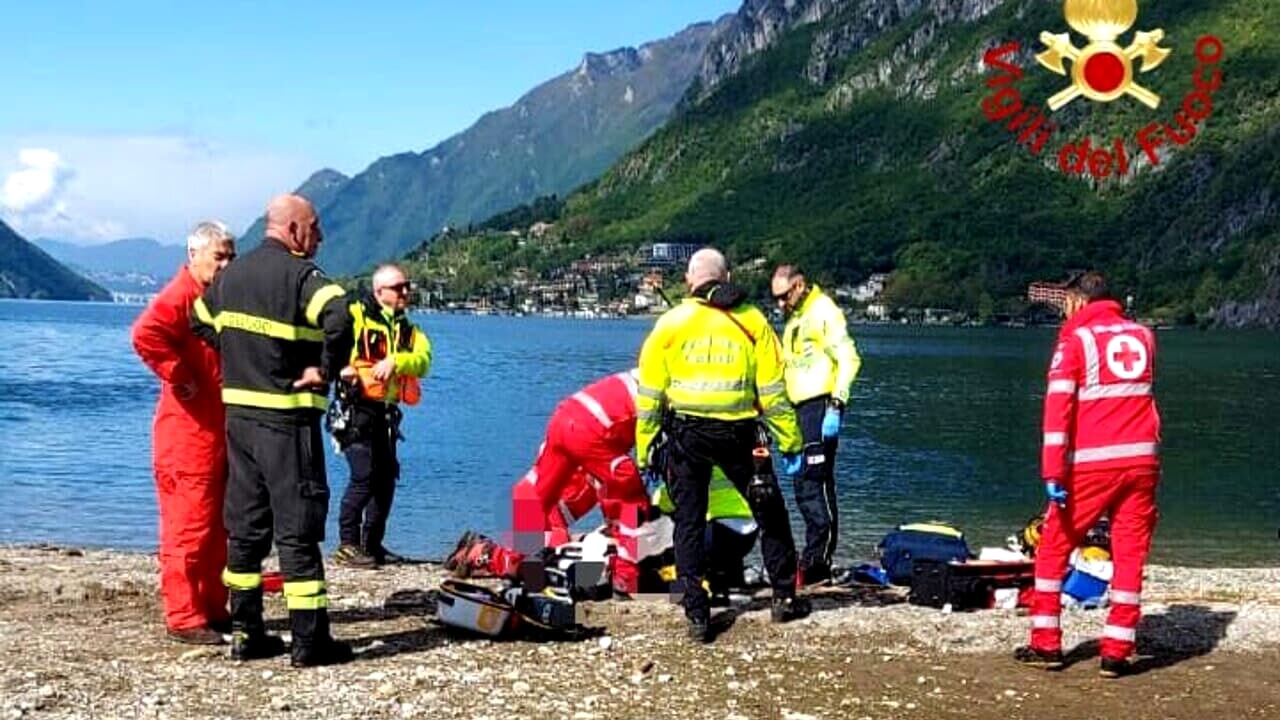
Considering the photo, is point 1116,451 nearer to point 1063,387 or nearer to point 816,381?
point 1063,387

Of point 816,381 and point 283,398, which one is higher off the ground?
point 283,398

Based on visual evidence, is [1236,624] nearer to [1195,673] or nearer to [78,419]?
[1195,673]

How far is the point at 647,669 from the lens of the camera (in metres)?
8.03

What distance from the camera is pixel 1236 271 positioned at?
18625 cm

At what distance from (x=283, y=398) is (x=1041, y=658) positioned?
4859 mm

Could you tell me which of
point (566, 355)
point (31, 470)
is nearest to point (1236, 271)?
point (566, 355)

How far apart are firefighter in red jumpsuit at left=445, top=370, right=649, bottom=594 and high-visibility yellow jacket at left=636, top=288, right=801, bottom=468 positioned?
126cm

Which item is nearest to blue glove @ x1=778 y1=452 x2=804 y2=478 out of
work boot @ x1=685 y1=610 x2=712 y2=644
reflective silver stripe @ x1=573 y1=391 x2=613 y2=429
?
work boot @ x1=685 y1=610 x2=712 y2=644

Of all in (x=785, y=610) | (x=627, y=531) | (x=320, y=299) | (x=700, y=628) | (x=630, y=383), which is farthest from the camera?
(x=630, y=383)

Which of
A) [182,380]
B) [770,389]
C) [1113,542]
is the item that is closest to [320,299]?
[182,380]

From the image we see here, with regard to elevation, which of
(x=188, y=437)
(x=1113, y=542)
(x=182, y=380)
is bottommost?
(x=1113, y=542)

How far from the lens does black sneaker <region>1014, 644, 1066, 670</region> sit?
831cm

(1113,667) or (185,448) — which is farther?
(185,448)

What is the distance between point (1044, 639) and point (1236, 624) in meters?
2.30
